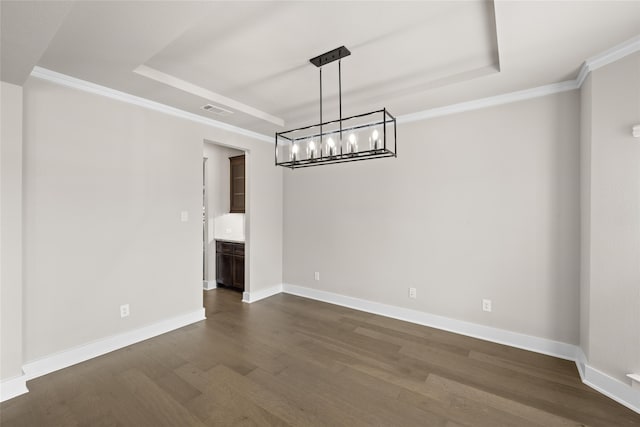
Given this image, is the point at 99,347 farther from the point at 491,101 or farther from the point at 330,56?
the point at 491,101

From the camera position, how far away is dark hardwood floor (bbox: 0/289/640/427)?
6.60ft

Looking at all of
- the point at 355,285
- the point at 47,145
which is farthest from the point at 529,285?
the point at 47,145

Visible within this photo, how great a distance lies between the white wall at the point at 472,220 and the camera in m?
2.85

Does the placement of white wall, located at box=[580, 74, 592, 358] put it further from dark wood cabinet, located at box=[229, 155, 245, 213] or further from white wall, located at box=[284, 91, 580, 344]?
dark wood cabinet, located at box=[229, 155, 245, 213]

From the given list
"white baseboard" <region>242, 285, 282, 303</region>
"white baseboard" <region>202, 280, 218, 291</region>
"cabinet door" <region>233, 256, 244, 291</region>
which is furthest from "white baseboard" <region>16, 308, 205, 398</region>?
"white baseboard" <region>202, 280, 218, 291</region>

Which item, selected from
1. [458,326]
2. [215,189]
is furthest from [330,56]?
[215,189]

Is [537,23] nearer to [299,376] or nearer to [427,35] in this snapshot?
[427,35]

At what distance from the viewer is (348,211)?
4.31m

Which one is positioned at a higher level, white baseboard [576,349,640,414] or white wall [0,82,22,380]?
white wall [0,82,22,380]

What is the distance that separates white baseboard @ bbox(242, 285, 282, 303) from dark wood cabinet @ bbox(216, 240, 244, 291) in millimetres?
415

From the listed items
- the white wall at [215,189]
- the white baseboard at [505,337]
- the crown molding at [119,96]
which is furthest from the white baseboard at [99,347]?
the crown molding at [119,96]

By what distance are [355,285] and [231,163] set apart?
3219 millimetres

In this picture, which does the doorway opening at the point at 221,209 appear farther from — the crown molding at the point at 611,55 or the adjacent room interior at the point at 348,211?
the crown molding at the point at 611,55

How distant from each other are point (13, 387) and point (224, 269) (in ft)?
10.2
